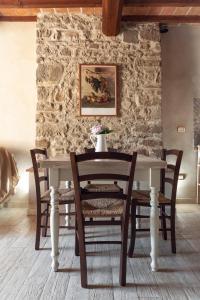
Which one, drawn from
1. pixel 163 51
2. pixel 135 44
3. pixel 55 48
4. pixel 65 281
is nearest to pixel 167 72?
pixel 163 51

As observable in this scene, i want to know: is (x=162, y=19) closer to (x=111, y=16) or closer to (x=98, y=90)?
(x=111, y=16)

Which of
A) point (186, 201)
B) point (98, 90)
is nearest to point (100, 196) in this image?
point (98, 90)

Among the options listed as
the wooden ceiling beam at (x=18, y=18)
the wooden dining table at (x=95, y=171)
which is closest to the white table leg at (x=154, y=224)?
the wooden dining table at (x=95, y=171)

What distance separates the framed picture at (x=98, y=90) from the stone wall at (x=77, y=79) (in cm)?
8

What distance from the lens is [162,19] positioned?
5.00 meters

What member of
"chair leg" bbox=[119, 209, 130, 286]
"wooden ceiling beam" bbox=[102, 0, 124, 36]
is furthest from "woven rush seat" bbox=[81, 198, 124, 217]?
"wooden ceiling beam" bbox=[102, 0, 124, 36]

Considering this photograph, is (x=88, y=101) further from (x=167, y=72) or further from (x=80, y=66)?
(x=167, y=72)

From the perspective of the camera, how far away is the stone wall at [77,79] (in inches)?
194

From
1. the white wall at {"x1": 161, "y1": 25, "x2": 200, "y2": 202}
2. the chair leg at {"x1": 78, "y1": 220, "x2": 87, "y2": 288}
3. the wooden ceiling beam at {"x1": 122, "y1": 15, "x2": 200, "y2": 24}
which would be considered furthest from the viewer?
the white wall at {"x1": 161, "y1": 25, "x2": 200, "y2": 202}

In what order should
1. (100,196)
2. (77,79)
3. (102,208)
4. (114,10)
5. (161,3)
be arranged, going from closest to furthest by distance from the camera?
(100,196), (102,208), (114,10), (161,3), (77,79)

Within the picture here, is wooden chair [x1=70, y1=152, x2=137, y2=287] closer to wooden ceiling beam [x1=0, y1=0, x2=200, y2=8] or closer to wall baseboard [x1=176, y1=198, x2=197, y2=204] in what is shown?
wooden ceiling beam [x1=0, y1=0, x2=200, y2=8]

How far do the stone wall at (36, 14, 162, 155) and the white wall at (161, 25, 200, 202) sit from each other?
459mm

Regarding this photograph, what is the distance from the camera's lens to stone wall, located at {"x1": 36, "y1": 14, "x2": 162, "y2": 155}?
16.2 ft

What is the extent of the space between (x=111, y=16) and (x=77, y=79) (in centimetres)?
111
